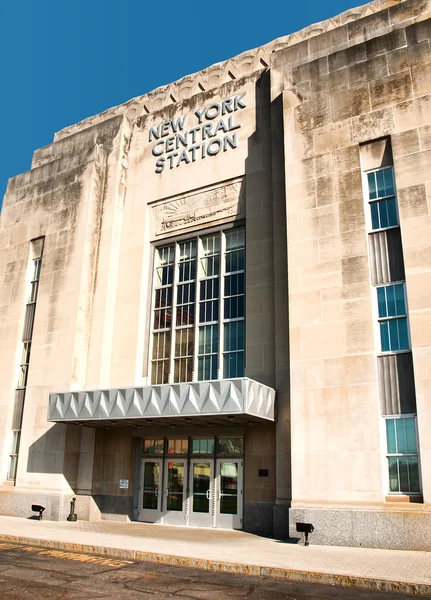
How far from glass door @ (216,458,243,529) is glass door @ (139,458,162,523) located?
2785mm

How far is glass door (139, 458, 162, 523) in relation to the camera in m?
21.5

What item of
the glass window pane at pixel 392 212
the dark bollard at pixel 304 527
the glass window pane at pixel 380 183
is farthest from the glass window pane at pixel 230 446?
the glass window pane at pixel 380 183

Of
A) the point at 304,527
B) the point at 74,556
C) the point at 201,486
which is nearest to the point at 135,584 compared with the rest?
the point at 74,556

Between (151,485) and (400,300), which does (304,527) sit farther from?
(151,485)

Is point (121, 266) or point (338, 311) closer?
point (338, 311)

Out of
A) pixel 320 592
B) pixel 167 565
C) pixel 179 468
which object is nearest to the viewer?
pixel 320 592

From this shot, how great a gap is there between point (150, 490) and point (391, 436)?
10540 millimetres

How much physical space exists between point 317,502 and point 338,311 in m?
6.13

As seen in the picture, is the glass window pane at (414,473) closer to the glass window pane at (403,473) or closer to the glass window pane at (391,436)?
the glass window pane at (403,473)

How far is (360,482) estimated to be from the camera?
52.5 ft

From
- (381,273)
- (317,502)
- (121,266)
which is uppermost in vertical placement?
(121,266)

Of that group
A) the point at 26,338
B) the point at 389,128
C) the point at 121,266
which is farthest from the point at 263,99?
the point at 26,338

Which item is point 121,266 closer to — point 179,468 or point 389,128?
point 179,468

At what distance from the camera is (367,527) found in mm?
15359
